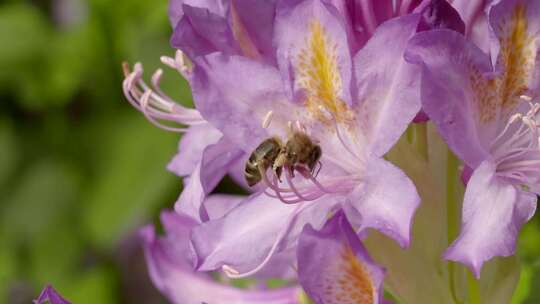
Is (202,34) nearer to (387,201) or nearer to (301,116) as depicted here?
(301,116)

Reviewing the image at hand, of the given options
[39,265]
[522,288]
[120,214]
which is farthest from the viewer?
[39,265]

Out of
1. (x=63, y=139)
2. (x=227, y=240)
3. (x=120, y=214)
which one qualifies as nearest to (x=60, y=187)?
(x=63, y=139)

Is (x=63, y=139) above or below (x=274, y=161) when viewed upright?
below

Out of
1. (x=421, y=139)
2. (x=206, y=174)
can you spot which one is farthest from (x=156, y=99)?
(x=421, y=139)

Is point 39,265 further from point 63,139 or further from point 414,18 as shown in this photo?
point 414,18

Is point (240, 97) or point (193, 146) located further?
point (193, 146)

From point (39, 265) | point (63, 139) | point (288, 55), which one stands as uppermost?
point (288, 55)
